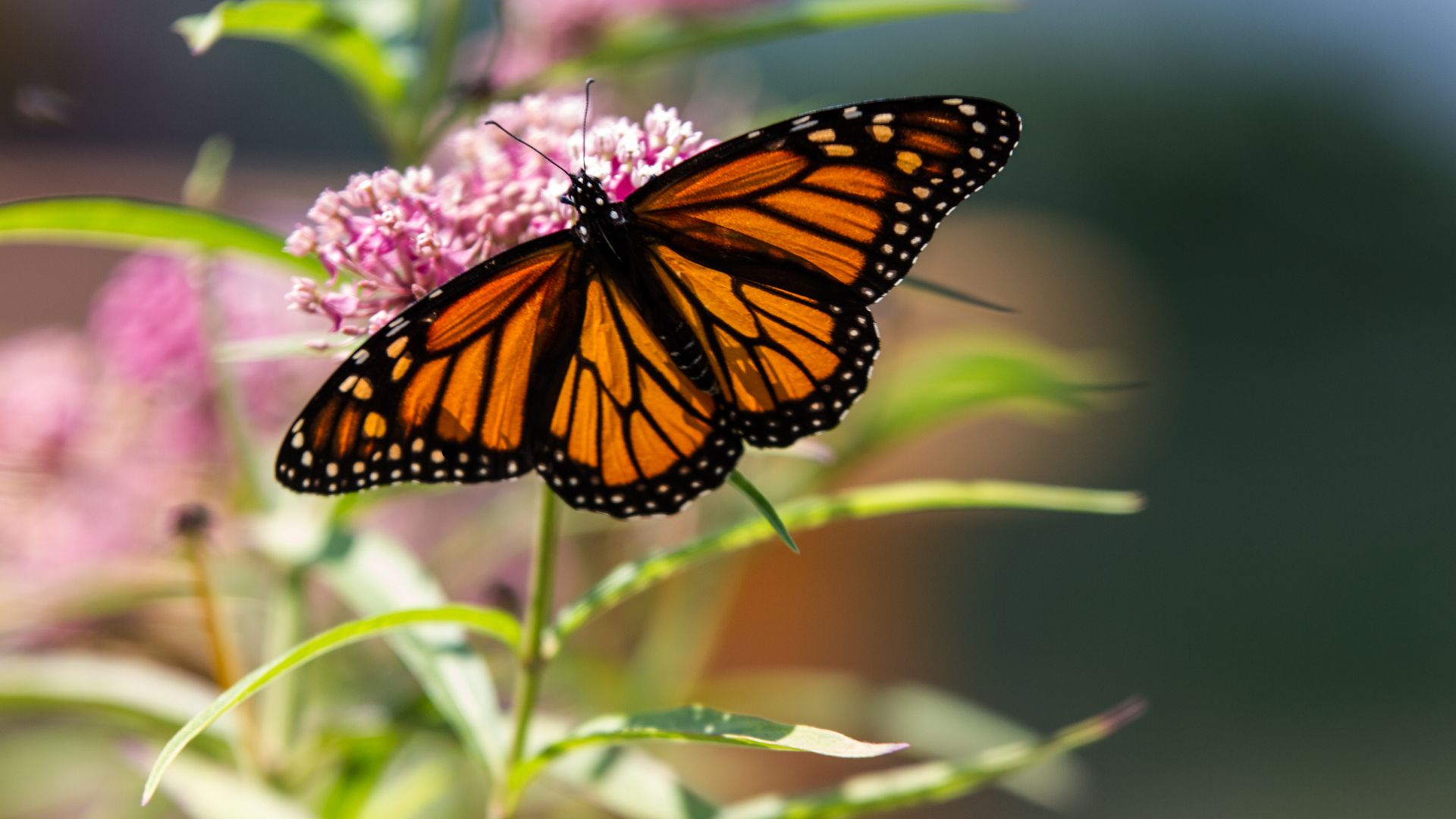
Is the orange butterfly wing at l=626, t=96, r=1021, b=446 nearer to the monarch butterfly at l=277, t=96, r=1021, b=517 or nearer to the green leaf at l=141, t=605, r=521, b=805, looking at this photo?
the monarch butterfly at l=277, t=96, r=1021, b=517

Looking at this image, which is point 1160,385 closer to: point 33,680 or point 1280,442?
point 1280,442

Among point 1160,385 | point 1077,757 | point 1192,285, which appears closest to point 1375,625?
point 1160,385

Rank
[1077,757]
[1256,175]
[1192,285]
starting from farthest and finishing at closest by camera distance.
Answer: [1256,175] < [1192,285] < [1077,757]

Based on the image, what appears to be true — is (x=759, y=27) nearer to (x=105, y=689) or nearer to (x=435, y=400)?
(x=435, y=400)

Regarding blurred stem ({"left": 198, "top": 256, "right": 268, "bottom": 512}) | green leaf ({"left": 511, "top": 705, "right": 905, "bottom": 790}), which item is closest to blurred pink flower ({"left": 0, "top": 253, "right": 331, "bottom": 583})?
Result: blurred stem ({"left": 198, "top": 256, "right": 268, "bottom": 512})

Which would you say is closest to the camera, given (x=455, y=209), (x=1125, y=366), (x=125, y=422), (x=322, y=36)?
(x=455, y=209)


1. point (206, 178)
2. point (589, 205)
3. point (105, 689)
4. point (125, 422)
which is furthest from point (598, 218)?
point (125, 422)

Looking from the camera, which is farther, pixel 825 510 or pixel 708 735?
pixel 825 510
